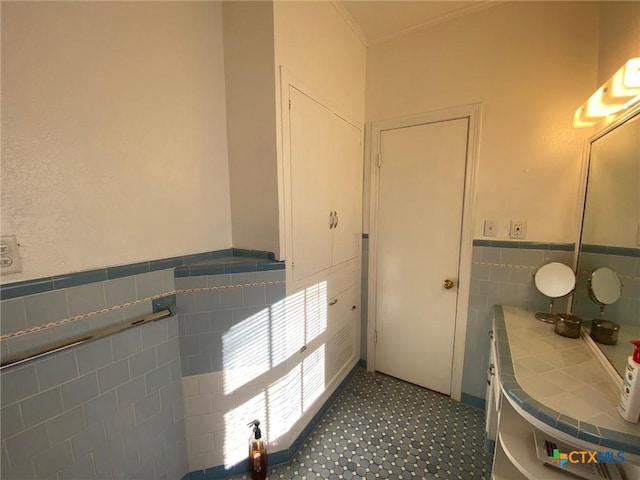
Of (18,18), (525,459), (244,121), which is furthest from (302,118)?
(525,459)

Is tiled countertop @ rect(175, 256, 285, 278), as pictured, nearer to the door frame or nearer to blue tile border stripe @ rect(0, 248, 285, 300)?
blue tile border stripe @ rect(0, 248, 285, 300)

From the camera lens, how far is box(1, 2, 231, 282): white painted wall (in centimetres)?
77

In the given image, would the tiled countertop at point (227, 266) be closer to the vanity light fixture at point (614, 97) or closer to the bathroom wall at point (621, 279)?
the bathroom wall at point (621, 279)

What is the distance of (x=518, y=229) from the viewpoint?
1574 mm

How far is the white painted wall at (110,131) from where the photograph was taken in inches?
30.2

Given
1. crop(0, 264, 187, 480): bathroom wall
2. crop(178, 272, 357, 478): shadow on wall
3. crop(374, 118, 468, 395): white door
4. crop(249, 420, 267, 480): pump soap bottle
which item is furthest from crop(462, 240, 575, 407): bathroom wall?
crop(0, 264, 187, 480): bathroom wall

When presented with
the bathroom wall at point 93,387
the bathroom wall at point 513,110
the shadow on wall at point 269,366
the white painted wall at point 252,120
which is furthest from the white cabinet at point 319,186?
the bathroom wall at point 93,387

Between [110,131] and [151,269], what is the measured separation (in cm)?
55

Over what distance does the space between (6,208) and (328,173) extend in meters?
1.35

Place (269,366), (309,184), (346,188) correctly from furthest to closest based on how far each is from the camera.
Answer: (346,188) → (309,184) → (269,366)

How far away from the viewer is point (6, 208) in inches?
29.3

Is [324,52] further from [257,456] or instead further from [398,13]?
[257,456]

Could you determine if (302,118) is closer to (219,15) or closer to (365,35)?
(219,15)

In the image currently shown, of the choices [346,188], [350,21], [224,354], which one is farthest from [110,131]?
[350,21]
